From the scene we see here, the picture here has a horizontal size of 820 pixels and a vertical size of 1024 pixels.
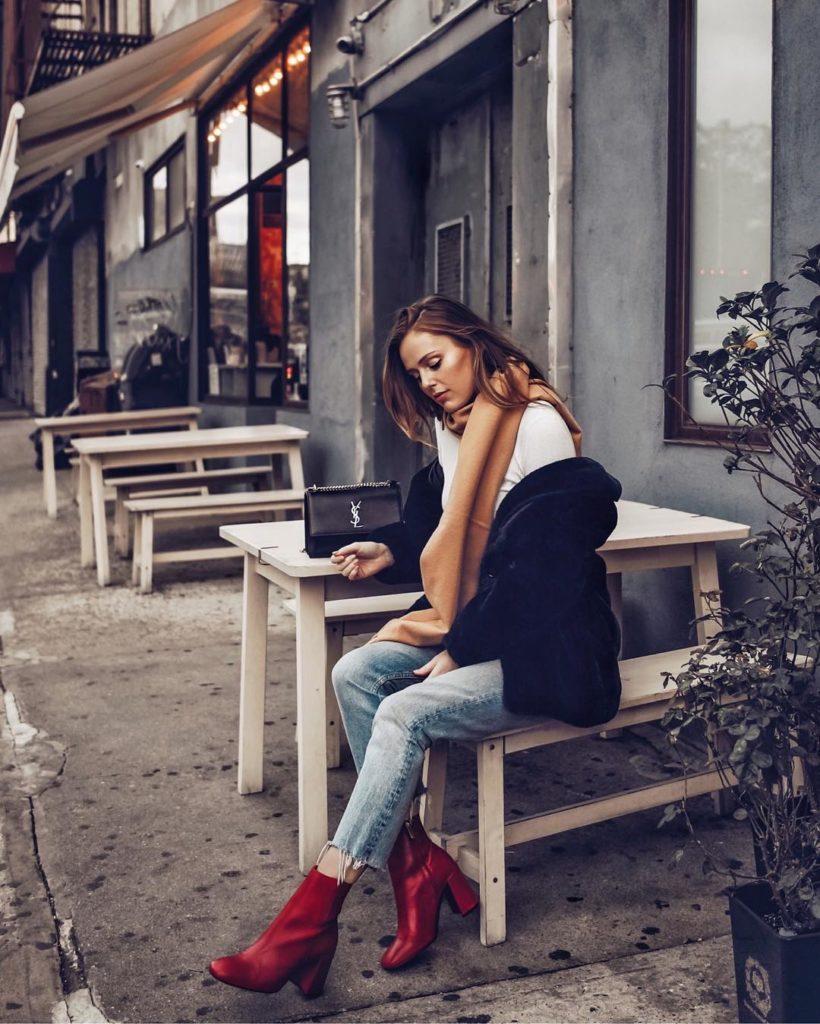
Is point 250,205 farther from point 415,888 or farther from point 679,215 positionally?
point 415,888

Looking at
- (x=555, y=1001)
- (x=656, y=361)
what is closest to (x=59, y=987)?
(x=555, y=1001)

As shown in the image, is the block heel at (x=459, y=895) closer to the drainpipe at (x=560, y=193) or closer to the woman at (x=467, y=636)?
the woman at (x=467, y=636)

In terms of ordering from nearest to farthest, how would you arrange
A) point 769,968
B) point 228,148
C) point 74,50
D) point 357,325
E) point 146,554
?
1. point 769,968
2. point 146,554
3. point 357,325
4. point 228,148
5. point 74,50

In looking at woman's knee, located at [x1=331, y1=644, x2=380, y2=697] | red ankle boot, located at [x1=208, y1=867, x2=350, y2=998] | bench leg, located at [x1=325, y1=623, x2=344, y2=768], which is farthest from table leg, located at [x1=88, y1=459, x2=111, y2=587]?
red ankle boot, located at [x1=208, y1=867, x2=350, y2=998]

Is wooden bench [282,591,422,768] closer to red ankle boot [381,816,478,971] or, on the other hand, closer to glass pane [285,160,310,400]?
red ankle boot [381,816,478,971]

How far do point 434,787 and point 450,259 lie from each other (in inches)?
177

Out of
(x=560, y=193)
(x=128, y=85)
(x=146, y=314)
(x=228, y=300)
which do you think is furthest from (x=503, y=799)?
(x=146, y=314)

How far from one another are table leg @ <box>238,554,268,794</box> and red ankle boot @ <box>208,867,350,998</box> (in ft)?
4.15

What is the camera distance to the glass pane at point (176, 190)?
13031mm

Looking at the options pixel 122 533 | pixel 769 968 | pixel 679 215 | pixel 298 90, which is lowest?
pixel 769 968

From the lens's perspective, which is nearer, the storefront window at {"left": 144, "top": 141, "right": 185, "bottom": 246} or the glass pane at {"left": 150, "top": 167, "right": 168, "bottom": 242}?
the storefront window at {"left": 144, "top": 141, "right": 185, "bottom": 246}

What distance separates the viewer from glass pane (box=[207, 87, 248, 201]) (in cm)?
1077

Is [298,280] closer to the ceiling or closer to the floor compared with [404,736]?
closer to the ceiling

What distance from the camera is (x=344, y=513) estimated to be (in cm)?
335
